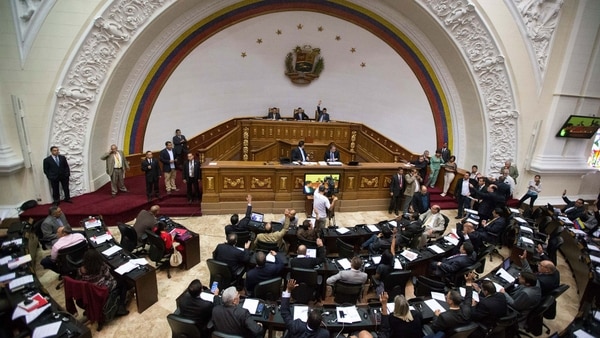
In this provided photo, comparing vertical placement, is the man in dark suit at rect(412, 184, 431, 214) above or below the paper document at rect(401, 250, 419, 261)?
above

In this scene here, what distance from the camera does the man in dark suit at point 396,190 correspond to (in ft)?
27.3

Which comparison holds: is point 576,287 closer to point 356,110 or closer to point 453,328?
point 453,328

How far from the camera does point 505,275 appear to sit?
4.95 meters

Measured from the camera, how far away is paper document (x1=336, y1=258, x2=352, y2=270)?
4966mm

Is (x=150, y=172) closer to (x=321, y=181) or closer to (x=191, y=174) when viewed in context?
(x=191, y=174)

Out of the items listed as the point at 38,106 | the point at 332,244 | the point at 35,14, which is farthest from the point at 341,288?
the point at 35,14

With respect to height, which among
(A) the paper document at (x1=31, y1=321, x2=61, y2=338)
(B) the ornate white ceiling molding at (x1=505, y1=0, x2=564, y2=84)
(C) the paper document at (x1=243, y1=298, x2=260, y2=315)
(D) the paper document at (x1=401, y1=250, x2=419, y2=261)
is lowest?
(A) the paper document at (x1=31, y1=321, x2=61, y2=338)

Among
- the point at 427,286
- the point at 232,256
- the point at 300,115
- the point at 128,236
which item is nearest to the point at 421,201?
the point at 427,286

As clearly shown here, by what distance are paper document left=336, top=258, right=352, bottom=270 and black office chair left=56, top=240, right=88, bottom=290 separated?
395 centimetres

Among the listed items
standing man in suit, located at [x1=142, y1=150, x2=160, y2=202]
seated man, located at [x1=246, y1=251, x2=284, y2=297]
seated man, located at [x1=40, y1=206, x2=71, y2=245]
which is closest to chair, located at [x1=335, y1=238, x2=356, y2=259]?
seated man, located at [x1=246, y1=251, x2=284, y2=297]

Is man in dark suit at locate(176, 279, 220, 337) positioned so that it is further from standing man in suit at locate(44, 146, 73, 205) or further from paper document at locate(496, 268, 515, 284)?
standing man in suit at locate(44, 146, 73, 205)

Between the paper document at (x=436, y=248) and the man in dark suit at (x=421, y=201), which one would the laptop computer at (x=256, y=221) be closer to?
the paper document at (x=436, y=248)

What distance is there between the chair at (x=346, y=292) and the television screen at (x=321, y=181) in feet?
11.3

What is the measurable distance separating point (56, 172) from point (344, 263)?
701cm
